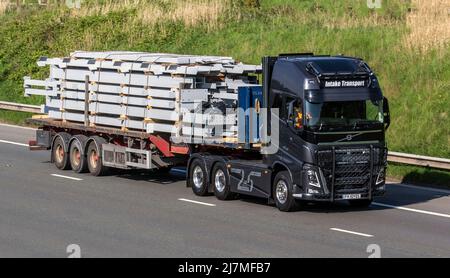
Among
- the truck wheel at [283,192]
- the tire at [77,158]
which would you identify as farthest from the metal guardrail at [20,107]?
the truck wheel at [283,192]

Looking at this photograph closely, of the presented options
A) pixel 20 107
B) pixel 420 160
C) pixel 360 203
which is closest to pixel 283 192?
pixel 360 203

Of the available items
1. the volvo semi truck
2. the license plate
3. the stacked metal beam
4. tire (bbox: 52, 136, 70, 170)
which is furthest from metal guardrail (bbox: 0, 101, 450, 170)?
tire (bbox: 52, 136, 70, 170)

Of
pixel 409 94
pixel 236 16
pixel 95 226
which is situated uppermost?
pixel 236 16

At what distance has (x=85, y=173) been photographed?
27141mm

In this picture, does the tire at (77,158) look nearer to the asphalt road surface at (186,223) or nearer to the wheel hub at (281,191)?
the asphalt road surface at (186,223)

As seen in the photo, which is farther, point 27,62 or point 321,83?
point 27,62

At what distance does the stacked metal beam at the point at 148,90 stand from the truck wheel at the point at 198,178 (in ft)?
2.14

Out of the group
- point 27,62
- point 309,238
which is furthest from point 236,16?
point 309,238

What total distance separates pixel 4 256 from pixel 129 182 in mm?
9211

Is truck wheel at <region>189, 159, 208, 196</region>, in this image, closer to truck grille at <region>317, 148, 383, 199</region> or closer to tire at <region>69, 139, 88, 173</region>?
truck grille at <region>317, 148, 383, 199</region>

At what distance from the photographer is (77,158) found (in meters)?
27.3

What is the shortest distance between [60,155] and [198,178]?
18.5 feet

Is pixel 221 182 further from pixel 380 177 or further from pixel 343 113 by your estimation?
pixel 380 177
